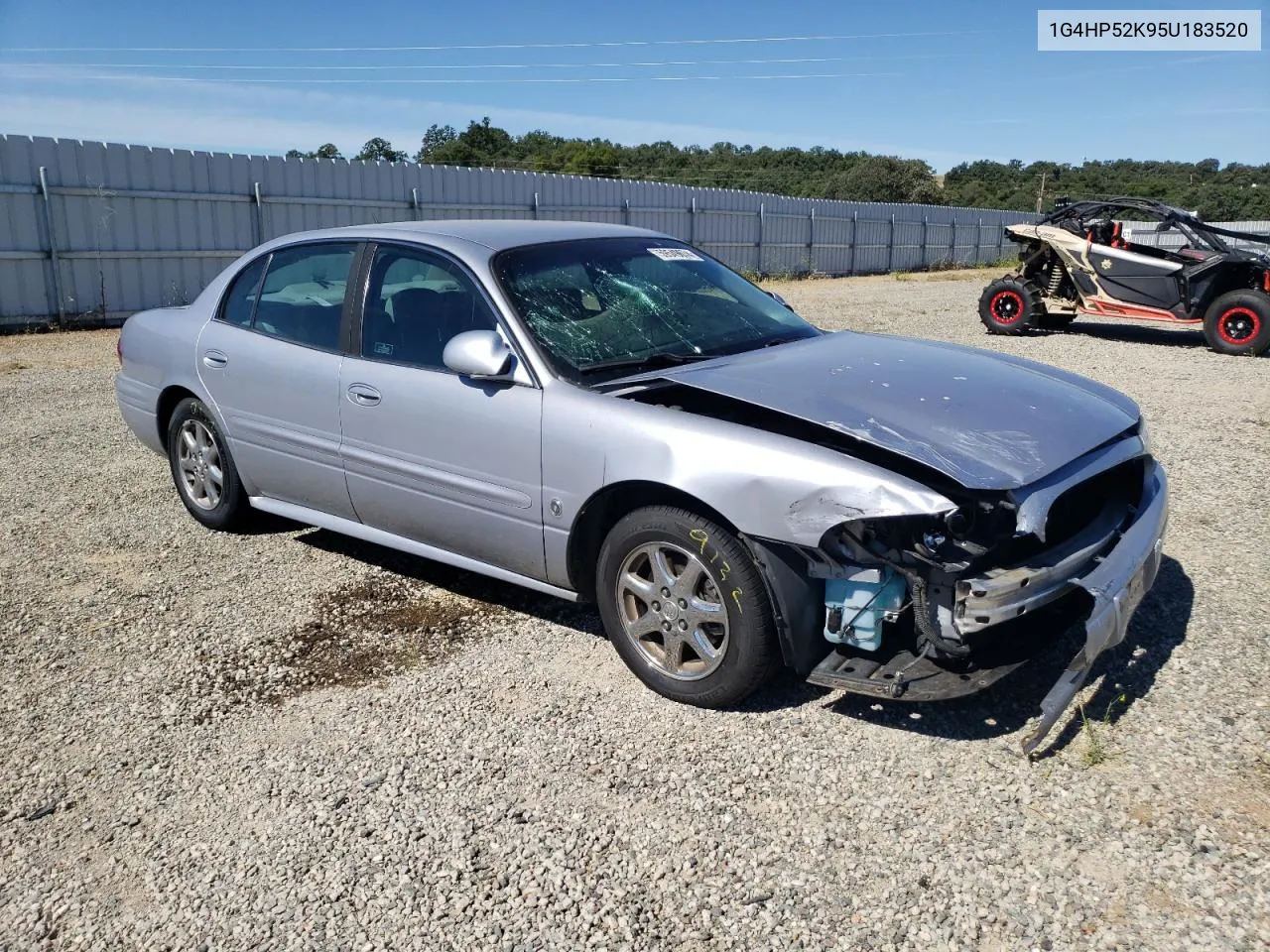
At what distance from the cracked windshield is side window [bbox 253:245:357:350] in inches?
34.7

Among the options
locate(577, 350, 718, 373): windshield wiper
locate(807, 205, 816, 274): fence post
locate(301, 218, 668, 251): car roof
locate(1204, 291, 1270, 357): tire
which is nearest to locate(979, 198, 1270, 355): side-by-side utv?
locate(1204, 291, 1270, 357): tire

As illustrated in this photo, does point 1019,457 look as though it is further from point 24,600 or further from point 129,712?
point 24,600

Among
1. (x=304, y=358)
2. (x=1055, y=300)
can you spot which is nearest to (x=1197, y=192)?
(x=1055, y=300)

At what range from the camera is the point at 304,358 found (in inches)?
184

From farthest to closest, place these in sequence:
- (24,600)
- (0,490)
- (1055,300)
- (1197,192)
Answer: (1197,192) → (1055,300) → (0,490) → (24,600)

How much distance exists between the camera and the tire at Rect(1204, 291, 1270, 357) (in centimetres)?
1178

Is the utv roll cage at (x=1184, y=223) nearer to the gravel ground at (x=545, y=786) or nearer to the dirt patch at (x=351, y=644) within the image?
the gravel ground at (x=545, y=786)

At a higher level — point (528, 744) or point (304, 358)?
point (304, 358)

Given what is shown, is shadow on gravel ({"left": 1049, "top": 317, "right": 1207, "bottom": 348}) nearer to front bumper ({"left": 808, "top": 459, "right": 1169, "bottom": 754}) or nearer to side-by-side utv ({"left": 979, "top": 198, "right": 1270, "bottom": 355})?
side-by-side utv ({"left": 979, "top": 198, "right": 1270, "bottom": 355})

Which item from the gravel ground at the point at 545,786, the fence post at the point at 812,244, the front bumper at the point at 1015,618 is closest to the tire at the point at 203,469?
the gravel ground at the point at 545,786

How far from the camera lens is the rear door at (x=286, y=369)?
4594mm

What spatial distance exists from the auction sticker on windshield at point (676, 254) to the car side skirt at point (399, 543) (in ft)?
5.32

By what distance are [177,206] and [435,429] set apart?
12921 millimetres

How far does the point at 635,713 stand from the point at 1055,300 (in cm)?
1167
